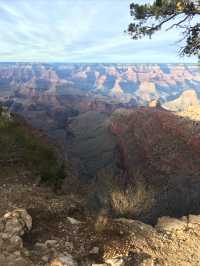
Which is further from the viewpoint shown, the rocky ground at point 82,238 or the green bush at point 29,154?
the green bush at point 29,154

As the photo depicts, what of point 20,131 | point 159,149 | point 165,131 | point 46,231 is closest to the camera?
point 46,231

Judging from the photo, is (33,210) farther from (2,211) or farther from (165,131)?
(165,131)

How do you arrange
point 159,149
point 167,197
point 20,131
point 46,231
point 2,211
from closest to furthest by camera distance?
1. point 46,231
2. point 2,211
3. point 167,197
4. point 20,131
5. point 159,149

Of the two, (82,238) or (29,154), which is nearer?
(82,238)

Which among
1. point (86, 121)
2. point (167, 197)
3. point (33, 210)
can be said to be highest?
point (33, 210)

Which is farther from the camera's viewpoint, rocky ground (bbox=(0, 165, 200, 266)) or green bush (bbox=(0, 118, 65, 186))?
green bush (bbox=(0, 118, 65, 186))

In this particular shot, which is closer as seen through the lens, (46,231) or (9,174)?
(46,231)

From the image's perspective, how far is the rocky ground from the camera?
7.53m

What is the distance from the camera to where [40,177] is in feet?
42.4

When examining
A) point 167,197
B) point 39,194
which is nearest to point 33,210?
point 39,194

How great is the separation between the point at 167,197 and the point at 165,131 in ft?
125

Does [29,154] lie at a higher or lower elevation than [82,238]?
higher

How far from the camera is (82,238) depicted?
27.2 feet

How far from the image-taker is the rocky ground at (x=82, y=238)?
753 centimetres
